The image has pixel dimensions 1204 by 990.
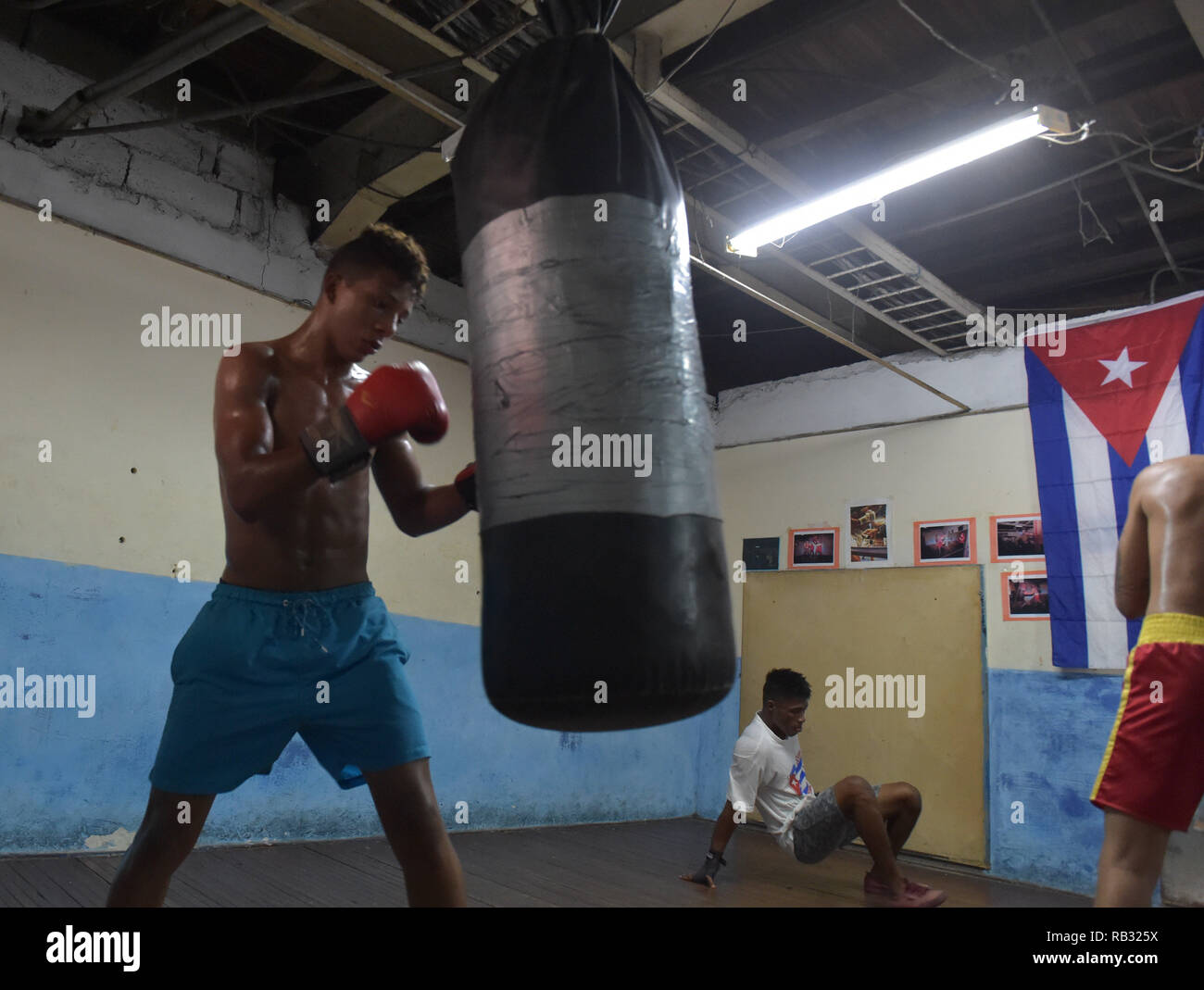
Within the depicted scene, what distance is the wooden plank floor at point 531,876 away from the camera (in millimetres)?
2668

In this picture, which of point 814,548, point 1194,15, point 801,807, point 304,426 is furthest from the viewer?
point 814,548

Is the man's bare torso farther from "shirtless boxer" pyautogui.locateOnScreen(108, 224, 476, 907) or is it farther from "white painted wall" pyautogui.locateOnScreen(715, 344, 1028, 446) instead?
"white painted wall" pyautogui.locateOnScreen(715, 344, 1028, 446)

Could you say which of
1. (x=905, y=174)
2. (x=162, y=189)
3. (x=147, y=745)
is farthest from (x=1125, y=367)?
(x=147, y=745)

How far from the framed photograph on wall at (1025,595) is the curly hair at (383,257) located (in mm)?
3465

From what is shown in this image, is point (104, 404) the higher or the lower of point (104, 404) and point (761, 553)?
the higher

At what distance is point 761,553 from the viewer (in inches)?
204

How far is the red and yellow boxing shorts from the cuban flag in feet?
7.02

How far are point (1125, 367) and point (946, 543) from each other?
1154 mm

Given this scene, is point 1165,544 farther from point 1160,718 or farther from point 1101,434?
point 1101,434

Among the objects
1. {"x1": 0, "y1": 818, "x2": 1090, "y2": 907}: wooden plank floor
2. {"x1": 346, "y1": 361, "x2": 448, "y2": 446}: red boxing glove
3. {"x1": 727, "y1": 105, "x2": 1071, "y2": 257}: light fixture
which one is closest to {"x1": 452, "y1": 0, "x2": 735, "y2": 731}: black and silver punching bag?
{"x1": 346, "y1": 361, "x2": 448, "y2": 446}: red boxing glove

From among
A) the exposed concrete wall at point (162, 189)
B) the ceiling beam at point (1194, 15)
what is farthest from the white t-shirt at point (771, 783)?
the exposed concrete wall at point (162, 189)

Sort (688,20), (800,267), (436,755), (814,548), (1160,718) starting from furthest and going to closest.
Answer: (814,548) → (436,755) → (800,267) → (688,20) → (1160,718)

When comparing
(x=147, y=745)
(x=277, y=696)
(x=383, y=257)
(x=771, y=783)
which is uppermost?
(x=383, y=257)

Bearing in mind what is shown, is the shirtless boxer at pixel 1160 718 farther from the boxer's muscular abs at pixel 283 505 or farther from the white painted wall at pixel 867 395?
the white painted wall at pixel 867 395
